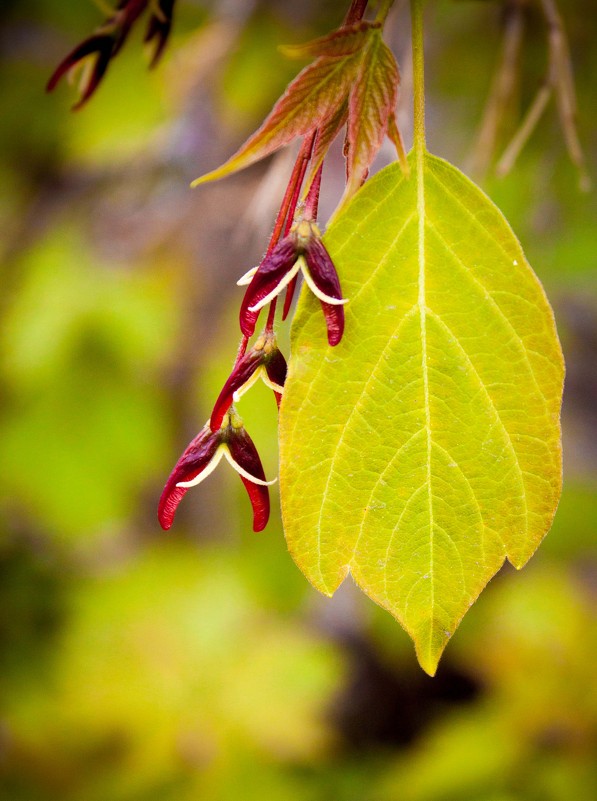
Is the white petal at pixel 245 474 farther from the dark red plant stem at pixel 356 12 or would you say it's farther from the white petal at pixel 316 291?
the dark red plant stem at pixel 356 12

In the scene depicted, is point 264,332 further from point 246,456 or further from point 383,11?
point 383,11

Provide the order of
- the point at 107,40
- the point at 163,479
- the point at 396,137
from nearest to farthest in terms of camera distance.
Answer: the point at 396,137 → the point at 107,40 → the point at 163,479

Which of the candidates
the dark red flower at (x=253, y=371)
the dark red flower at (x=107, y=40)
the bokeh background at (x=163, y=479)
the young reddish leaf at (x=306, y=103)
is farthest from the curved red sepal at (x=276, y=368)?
the bokeh background at (x=163, y=479)

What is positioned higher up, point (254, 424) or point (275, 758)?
point (254, 424)

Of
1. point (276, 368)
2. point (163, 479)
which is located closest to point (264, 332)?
point (276, 368)

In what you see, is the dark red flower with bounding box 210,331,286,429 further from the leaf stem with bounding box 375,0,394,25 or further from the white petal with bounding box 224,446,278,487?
the leaf stem with bounding box 375,0,394,25

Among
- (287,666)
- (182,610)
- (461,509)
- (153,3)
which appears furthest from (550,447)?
(182,610)

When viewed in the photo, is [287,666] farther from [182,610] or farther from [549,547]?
[549,547]

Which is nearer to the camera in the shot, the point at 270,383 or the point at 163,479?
Answer: the point at 270,383
